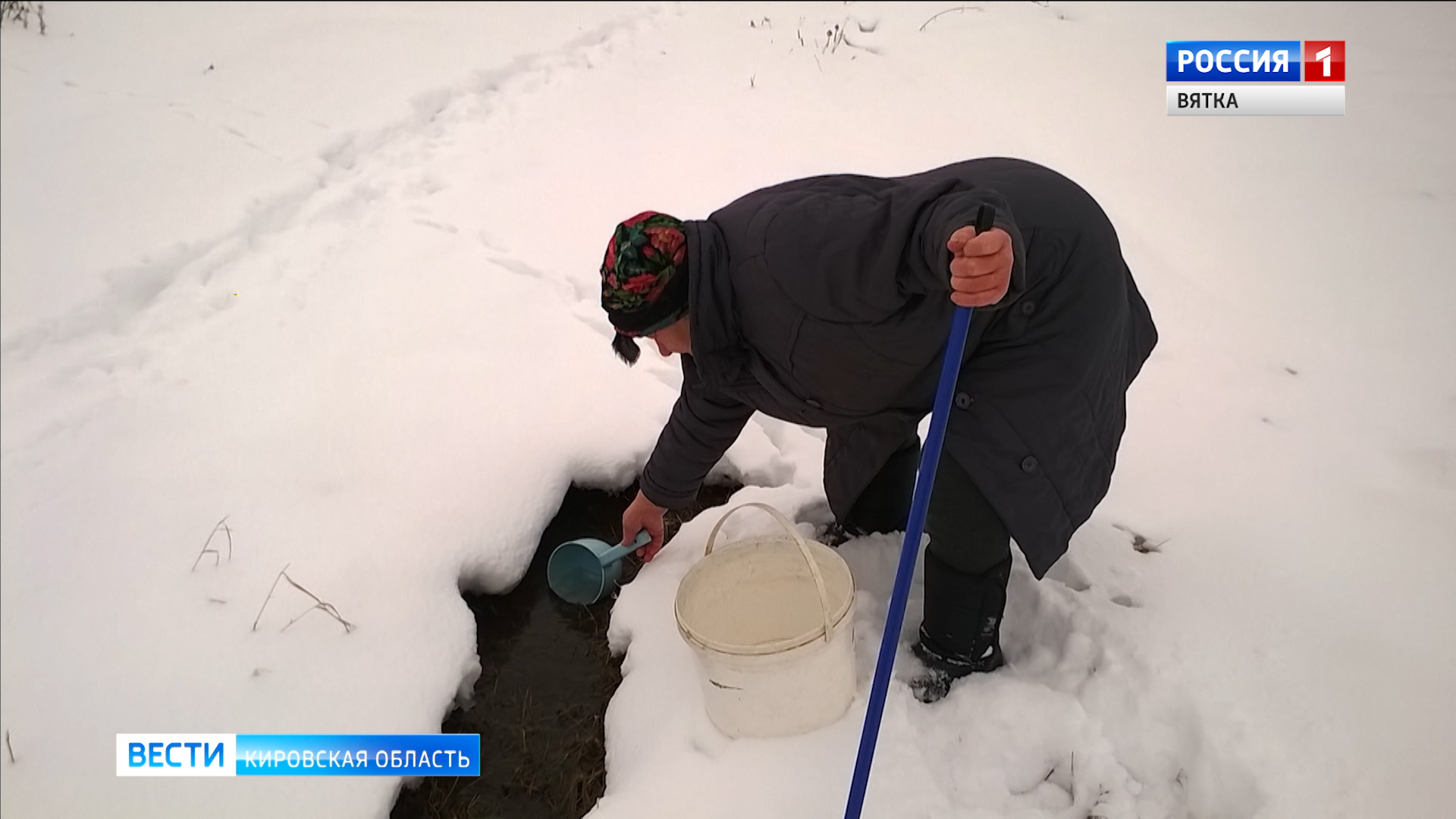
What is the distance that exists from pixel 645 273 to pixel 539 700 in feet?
3.06

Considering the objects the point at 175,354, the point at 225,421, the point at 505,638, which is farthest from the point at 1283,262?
the point at 175,354

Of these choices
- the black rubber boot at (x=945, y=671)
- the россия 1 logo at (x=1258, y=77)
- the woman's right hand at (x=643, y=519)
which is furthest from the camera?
the россия 1 logo at (x=1258, y=77)

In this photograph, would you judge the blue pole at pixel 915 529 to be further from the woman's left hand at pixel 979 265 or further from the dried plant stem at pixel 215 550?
the dried plant stem at pixel 215 550

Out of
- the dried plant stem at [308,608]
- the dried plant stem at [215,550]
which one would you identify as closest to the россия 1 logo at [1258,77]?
the dried plant stem at [308,608]

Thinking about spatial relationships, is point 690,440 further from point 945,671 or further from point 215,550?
point 215,550

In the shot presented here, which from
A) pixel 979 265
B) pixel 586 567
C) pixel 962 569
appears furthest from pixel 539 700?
pixel 979 265

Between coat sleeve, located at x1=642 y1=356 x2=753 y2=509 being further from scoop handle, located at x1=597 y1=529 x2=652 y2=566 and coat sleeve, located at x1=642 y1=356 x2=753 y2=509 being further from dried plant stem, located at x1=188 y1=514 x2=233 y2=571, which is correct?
dried plant stem, located at x1=188 y1=514 x2=233 y2=571

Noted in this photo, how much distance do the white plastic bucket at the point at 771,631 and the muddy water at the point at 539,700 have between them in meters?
0.32

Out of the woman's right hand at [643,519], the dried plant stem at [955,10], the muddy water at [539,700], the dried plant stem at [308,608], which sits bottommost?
the muddy water at [539,700]

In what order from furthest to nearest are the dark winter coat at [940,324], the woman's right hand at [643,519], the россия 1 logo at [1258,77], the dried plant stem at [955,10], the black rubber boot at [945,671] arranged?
the dried plant stem at [955,10] < the россия 1 logo at [1258,77] < the woman's right hand at [643,519] < the black rubber boot at [945,671] < the dark winter coat at [940,324]

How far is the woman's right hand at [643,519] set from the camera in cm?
164

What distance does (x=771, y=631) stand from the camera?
1.55 meters

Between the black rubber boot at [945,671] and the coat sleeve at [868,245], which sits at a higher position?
the coat sleeve at [868,245]

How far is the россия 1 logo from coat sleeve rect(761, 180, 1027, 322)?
2234mm
